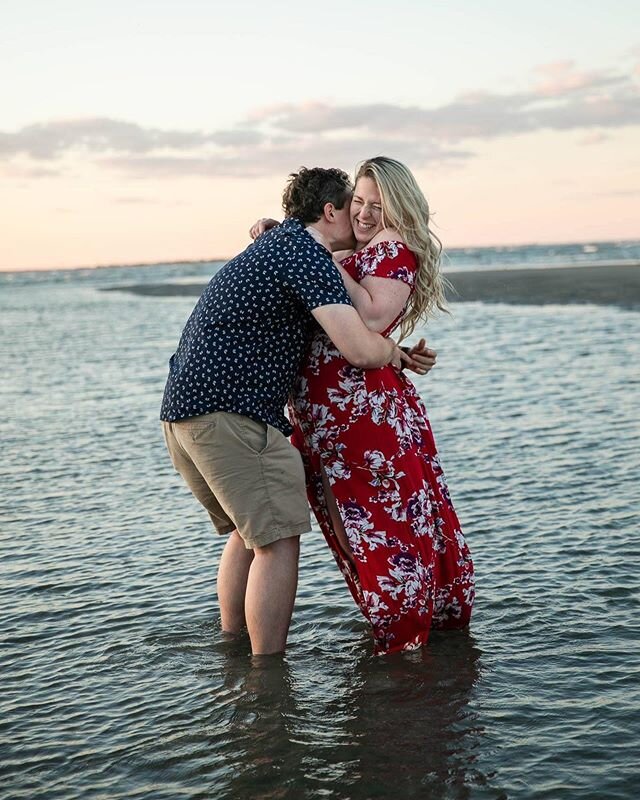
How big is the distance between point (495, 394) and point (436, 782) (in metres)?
8.63

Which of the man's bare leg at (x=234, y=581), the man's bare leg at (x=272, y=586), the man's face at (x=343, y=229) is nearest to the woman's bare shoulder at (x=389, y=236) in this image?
the man's face at (x=343, y=229)

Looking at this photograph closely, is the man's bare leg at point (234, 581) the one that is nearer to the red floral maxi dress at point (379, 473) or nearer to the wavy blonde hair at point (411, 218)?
the red floral maxi dress at point (379, 473)

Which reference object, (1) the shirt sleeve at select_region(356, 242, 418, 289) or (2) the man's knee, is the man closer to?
(2) the man's knee

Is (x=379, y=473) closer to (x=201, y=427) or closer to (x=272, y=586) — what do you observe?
(x=272, y=586)

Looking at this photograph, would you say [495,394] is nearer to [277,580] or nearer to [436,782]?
[277,580]

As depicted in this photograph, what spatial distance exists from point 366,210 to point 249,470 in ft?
4.06

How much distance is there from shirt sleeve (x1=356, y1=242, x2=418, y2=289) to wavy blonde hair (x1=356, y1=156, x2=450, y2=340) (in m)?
0.05

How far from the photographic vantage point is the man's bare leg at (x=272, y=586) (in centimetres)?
436

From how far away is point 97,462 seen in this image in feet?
30.3

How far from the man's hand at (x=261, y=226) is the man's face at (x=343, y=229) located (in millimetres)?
375

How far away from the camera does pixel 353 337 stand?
4.09m

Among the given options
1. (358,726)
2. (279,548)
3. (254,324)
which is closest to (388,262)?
(254,324)

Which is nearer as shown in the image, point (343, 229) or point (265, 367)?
point (265, 367)

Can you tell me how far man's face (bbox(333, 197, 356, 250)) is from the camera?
441 centimetres
